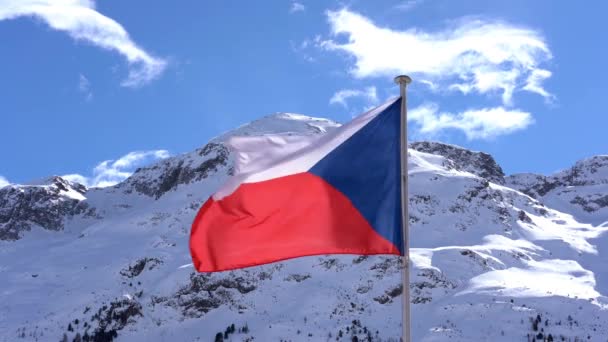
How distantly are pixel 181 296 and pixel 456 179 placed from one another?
48.9 meters

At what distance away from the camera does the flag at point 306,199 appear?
1247cm

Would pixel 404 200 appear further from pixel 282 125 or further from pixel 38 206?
pixel 38 206

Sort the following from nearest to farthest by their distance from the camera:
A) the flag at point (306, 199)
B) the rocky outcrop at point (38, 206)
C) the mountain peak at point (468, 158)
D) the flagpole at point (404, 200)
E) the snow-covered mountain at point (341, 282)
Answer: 1. the flagpole at point (404, 200)
2. the flag at point (306, 199)
3. the snow-covered mountain at point (341, 282)
4. the rocky outcrop at point (38, 206)
5. the mountain peak at point (468, 158)

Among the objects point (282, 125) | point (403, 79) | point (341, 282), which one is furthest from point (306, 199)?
point (282, 125)

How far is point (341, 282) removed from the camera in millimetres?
83312

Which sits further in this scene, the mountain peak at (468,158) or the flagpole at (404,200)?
the mountain peak at (468,158)

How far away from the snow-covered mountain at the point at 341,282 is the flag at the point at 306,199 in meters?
53.4

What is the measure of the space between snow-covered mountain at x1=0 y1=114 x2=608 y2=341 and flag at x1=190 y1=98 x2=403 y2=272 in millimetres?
53443

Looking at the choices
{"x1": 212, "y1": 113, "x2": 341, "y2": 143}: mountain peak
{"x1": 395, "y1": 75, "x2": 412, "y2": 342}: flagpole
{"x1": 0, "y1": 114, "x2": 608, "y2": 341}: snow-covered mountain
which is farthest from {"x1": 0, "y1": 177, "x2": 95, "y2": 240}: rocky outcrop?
{"x1": 395, "y1": 75, "x2": 412, "y2": 342}: flagpole

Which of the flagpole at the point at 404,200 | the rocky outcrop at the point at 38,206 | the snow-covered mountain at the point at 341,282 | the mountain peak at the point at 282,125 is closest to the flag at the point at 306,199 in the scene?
the flagpole at the point at 404,200

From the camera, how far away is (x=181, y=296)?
85375mm

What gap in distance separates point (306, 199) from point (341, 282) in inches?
2814

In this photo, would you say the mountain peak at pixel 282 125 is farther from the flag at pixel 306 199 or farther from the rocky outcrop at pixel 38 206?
the flag at pixel 306 199

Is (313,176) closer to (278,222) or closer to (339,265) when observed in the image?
(278,222)
